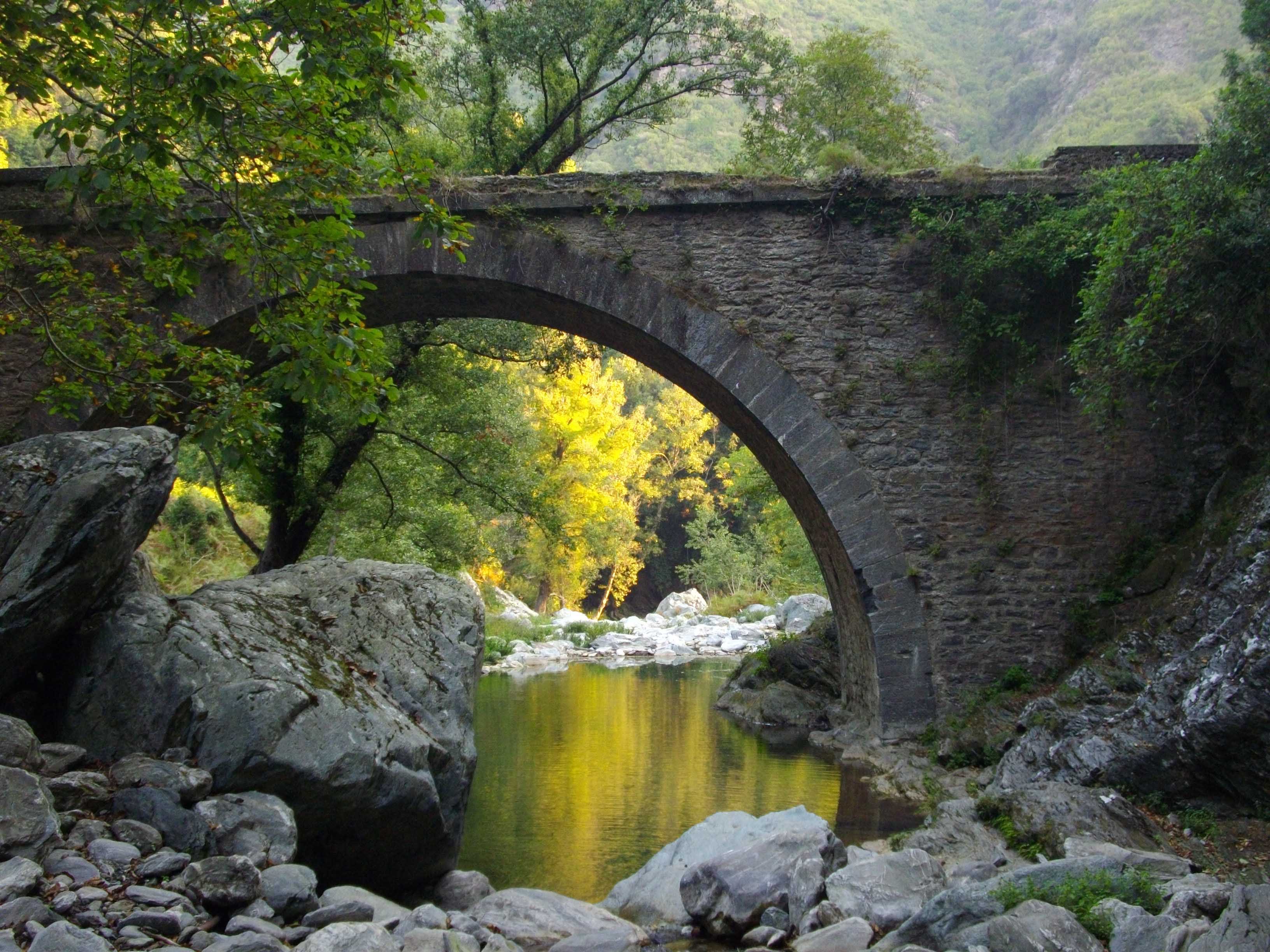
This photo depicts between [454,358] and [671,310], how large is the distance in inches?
202

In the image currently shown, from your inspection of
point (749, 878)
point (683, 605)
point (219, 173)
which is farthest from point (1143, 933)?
point (683, 605)

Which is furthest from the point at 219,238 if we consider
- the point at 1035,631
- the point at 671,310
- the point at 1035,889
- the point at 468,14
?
the point at 468,14

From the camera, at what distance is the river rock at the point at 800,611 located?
70.4ft

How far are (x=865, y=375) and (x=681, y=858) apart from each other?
4.63m

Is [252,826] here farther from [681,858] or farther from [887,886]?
[887,886]

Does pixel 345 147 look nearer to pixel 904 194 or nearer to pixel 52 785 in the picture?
pixel 52 785

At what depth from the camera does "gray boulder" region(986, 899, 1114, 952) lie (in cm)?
375

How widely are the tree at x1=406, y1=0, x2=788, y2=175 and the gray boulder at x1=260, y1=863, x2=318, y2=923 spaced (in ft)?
33.4

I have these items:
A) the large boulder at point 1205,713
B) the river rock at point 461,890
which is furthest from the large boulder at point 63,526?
the large boulder at point 1205,713

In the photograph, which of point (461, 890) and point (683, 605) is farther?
point (683, 605)

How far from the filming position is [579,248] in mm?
8812

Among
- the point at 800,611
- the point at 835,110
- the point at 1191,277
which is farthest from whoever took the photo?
the point at 800,611

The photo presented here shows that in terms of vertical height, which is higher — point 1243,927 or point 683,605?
point 683,605

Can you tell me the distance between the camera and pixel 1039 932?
382 cm
